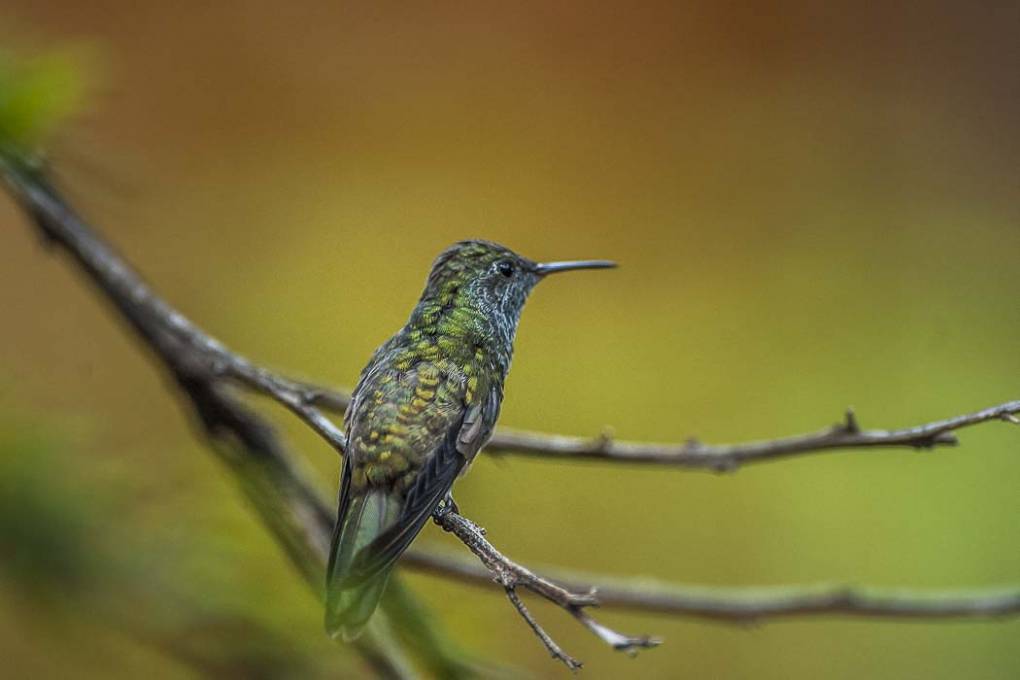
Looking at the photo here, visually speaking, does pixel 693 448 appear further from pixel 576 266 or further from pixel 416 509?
pixel 416 509

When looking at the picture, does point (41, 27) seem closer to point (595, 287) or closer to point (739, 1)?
point (595, 287)

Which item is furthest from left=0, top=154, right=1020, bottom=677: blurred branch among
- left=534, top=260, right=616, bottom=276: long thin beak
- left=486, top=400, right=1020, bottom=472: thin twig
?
left=534, top=260, right=616, bottom=276: long thin beak

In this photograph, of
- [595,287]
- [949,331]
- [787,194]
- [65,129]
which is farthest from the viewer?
[787,194]

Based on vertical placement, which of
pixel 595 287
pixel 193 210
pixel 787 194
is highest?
pixel 787 194

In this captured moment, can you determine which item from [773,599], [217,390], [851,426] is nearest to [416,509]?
[851,426]

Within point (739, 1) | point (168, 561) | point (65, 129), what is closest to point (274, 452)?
point (168, 561)

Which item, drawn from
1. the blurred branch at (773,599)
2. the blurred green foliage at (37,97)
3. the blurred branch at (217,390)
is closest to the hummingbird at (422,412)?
the blurred branch at (217,390)

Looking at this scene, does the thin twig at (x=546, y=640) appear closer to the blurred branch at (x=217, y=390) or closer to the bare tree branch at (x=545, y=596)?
the bare tree branch at (x=545, y=596)
